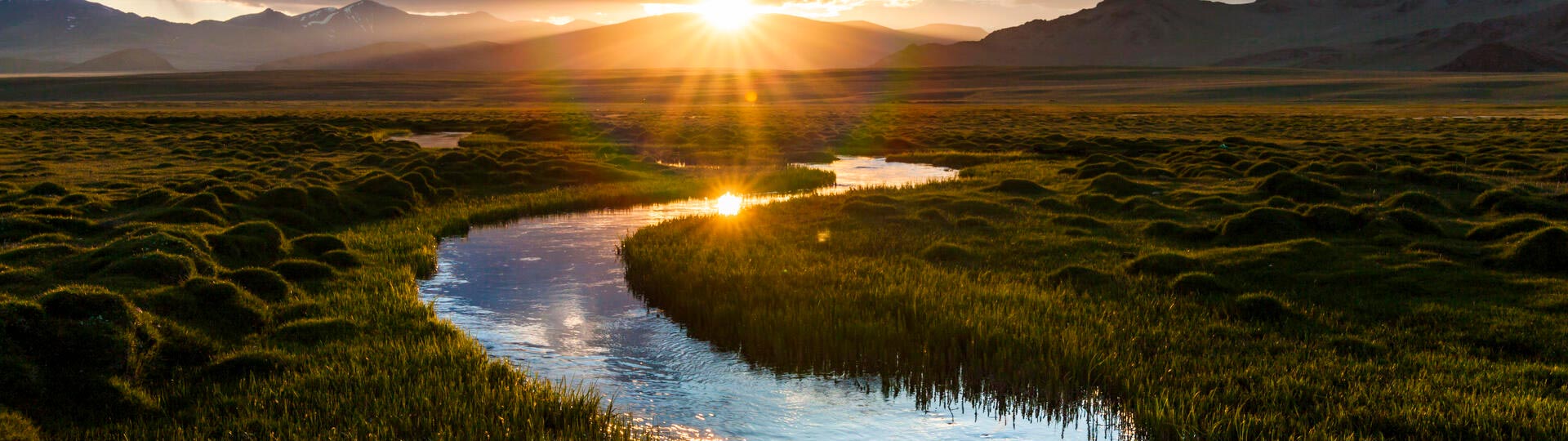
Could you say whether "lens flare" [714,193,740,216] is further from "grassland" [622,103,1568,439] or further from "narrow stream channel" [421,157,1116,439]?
"narrow stream channel" [421,157,1116,439]

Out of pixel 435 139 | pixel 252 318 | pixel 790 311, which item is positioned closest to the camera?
pixel 252 318

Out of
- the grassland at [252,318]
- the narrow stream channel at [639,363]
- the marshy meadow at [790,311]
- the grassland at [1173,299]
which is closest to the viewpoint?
the grassland at [252,318]

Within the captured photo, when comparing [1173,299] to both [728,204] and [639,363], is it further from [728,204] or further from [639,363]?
[728,204]

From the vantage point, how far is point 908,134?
6612cm

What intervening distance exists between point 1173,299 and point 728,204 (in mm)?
18028

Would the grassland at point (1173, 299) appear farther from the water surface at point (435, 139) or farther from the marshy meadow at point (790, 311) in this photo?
the water surface at point (435, 139)

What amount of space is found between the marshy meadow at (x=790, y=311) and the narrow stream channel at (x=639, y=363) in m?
0.07

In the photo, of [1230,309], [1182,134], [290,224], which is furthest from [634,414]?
[1182,134]

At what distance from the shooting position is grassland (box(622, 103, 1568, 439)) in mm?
9633

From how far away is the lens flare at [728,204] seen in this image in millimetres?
27984

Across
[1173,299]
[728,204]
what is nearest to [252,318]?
[1173,299]

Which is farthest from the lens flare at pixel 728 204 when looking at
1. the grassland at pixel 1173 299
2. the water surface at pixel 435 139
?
the water surface at pixel 435 139

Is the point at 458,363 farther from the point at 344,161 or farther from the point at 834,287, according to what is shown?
the point at 344,161

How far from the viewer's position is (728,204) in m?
30.3
